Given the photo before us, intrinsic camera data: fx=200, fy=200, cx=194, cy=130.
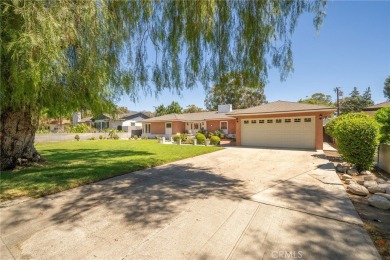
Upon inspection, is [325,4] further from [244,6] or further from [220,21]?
[220,21]

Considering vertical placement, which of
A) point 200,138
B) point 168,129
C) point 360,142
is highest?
point 168,129

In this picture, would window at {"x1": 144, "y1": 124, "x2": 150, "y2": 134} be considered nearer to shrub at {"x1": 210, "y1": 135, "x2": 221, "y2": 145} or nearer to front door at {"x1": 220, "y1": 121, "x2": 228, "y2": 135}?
front door at {"x1": 220, "y1": 121, "x2": 228, "y2": 135}

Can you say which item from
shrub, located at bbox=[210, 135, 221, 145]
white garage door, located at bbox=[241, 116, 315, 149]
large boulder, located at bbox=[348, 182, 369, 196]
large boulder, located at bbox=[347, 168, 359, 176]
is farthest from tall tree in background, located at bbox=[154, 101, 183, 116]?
large boulder, located at bbox=[348, 182, 369, 196]

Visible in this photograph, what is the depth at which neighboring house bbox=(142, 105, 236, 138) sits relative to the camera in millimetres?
25328

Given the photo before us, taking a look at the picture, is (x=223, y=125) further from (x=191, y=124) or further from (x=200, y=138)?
(x=200, y=138)

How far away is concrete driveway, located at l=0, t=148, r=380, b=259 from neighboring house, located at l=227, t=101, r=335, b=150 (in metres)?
9.79

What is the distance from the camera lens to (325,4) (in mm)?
5145

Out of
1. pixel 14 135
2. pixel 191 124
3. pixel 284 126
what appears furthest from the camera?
pixel 191 124

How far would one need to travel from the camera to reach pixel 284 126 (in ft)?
51.1

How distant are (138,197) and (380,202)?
208 inches

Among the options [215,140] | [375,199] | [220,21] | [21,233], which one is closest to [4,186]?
[21,233]

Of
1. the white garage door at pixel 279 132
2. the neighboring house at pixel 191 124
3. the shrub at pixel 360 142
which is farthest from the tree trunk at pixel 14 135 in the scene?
the neighboring house at pixel 191 124

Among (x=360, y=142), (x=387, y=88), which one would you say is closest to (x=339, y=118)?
(x=360, y=142)

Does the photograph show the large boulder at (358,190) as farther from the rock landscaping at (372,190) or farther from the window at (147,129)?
the window at (147,129)
